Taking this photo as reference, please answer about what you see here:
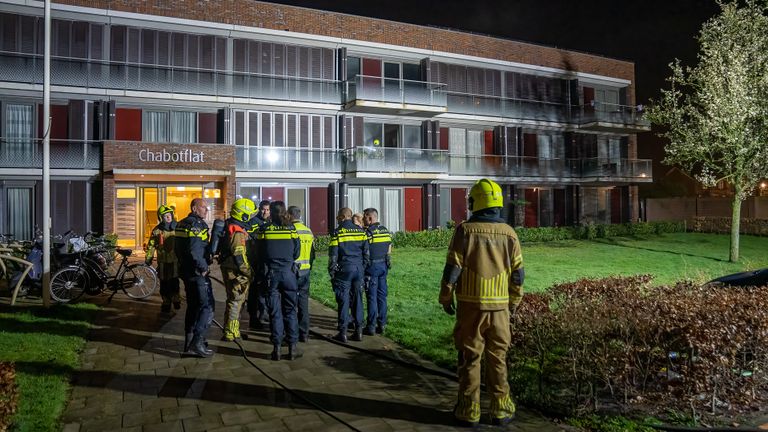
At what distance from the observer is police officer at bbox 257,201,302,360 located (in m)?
6.72

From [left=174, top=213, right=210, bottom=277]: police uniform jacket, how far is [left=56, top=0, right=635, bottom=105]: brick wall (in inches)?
653

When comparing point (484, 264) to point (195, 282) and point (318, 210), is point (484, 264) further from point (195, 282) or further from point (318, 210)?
point (318, 210)

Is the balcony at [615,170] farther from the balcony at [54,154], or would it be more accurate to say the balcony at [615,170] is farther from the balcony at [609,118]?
the balcony at [54,154]

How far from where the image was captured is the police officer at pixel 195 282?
22.7ft

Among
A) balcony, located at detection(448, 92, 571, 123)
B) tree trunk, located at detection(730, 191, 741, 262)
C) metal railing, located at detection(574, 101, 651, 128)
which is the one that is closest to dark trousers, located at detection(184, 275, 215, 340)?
tree trunk, located at detection(730, 191, 741, 262)

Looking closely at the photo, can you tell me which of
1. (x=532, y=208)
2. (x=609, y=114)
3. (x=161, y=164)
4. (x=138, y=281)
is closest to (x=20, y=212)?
(x=161, y=164)

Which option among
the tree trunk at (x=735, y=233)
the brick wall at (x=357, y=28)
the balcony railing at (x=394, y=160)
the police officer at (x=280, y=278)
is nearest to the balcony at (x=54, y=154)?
the brick wall at (x=357, y=28)

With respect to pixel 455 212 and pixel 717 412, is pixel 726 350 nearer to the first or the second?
pixel 717 412

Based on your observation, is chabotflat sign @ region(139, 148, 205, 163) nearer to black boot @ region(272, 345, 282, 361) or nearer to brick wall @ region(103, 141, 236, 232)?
brick wall @ region(103, 141, 236, 232)

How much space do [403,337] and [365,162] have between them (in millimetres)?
15808

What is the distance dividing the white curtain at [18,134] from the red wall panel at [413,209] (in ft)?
49.8

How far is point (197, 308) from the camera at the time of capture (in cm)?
695

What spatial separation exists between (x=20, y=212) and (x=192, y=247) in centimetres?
1596

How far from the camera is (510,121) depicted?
28.1 metres
